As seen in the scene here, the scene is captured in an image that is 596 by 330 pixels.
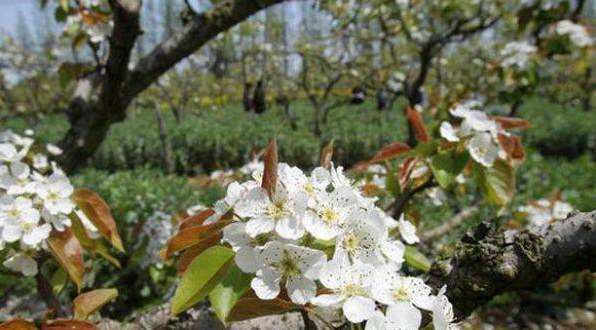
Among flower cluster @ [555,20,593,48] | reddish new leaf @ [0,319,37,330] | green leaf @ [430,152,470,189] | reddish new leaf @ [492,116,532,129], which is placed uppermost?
flower cluster @ [555,20,593,48]

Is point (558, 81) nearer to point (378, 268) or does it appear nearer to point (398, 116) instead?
point (398, 116)

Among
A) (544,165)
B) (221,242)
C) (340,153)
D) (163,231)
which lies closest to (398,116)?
(340,153)

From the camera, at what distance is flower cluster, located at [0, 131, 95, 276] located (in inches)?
51.4

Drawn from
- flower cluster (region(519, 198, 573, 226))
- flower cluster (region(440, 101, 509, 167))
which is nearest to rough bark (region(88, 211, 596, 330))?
flower cluster (region(440, 101, 509, 167))

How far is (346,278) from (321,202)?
12cm

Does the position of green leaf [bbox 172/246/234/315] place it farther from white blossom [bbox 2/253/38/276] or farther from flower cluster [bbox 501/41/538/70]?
flower cluster [bbox 501/41/538/70]

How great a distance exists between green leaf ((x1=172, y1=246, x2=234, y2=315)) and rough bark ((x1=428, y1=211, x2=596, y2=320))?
0.46 meters

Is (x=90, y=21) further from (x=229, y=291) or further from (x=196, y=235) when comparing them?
(x=229, y=291)

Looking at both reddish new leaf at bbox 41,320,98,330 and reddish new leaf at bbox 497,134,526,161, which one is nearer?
reddish new leaf at bbox 41,320,98,330

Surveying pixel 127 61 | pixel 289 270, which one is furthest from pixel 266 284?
pixel 127 61

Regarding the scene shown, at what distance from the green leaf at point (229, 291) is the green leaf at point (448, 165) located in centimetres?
81

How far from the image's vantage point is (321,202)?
909mm

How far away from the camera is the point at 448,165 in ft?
5.33

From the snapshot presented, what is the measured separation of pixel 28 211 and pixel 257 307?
717 millimetres
